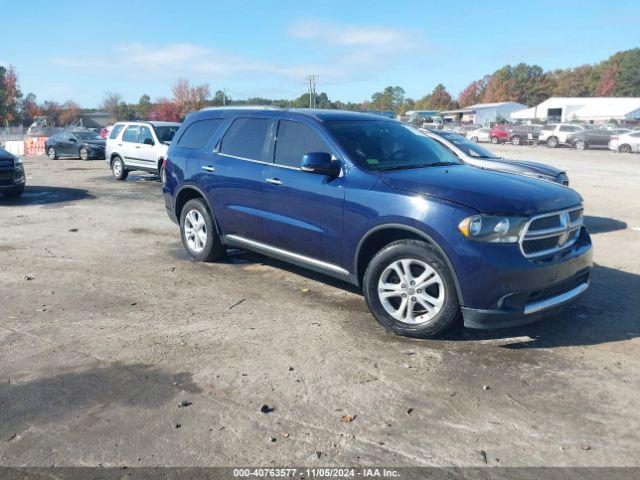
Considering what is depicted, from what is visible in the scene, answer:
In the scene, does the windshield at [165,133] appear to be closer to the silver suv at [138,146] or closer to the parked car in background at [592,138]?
→ the silver suv at [138,146]

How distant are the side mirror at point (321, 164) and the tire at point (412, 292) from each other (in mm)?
901

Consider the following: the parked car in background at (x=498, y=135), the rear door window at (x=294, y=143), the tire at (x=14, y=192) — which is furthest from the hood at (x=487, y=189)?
the parked car in background at (x=498, y=135)

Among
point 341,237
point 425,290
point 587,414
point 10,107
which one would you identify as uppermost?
point 10,107

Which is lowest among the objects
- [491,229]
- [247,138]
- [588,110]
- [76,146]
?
[491,229]

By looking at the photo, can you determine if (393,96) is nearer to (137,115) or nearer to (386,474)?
(137,115)

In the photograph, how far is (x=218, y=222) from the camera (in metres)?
6.51

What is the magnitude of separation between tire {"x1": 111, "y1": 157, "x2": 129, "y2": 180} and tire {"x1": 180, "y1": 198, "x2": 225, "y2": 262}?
1020cm

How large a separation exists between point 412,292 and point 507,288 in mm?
763

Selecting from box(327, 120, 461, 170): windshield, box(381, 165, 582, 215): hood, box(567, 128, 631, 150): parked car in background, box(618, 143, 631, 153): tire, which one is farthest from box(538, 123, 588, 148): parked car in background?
box(381, 165, 582, 215): hood

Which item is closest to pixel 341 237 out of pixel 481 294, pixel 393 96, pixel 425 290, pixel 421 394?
pixel 425 290

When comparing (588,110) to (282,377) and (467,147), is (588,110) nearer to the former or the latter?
(467,147)

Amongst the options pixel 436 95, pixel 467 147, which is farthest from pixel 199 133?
pixel 436 95

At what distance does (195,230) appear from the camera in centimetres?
696

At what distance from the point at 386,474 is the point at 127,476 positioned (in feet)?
4.38
